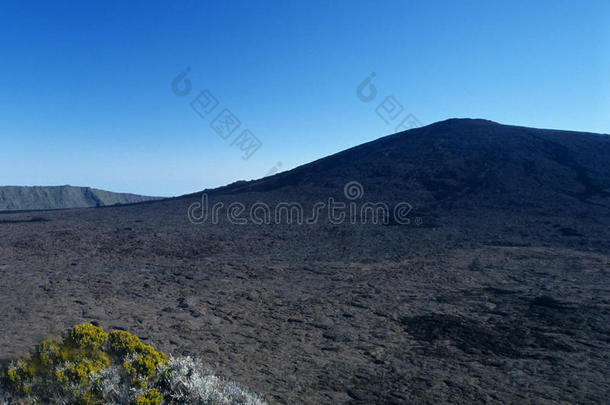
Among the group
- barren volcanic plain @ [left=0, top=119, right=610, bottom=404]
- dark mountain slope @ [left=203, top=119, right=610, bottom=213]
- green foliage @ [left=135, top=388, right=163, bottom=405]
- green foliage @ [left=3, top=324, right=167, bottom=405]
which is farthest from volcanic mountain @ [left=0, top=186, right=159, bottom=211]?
green foliage @ [left=135, top=388, right=163, bottom=405]

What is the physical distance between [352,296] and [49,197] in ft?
229

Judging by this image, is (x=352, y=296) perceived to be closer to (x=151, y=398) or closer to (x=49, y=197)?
(x=151, y=398)

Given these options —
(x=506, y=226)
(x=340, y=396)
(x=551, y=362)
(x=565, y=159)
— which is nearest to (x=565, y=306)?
(x=551, y=362)

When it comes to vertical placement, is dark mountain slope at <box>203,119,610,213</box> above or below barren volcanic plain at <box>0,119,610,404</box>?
above

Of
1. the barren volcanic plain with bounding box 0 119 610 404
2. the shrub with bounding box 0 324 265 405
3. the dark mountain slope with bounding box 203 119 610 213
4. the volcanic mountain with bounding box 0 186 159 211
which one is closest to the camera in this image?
the shrub with bounding box 0 324 265 405

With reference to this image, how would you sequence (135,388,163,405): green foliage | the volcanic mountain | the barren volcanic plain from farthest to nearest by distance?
the volcanic mountain → the barren volcanic plain → (135,388,163,405): green foliage

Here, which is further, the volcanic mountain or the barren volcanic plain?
the volcanic mountain

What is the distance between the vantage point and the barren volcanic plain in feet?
15.6

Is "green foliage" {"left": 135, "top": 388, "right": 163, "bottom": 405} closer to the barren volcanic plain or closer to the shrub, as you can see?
the shrub

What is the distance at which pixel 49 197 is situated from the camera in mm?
64875

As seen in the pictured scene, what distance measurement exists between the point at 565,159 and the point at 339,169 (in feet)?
47.8

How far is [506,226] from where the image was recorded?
16172mm

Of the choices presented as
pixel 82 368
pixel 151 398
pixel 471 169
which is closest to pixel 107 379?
pixel 82 368

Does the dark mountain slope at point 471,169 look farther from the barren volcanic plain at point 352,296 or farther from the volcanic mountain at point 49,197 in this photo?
the volcanic mountain at point 49,197
